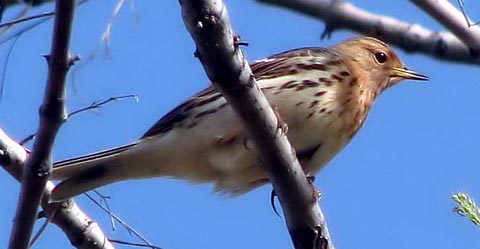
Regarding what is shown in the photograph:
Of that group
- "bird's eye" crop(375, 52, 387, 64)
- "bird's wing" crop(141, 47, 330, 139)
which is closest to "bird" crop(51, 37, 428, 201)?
"bird's wing" crop(141, 47, 330, 139)

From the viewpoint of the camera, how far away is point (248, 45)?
3131 millimetres

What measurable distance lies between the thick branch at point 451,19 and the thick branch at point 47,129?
1.62 metres

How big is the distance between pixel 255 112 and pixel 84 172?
5.02 ft

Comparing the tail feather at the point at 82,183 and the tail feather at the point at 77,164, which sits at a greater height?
the tail feather at the point at 77,164

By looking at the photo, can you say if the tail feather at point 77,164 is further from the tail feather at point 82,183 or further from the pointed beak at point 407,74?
the pointed beak at point 407,74

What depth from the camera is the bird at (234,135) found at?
5.14 meters

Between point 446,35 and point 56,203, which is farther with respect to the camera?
point 446,35

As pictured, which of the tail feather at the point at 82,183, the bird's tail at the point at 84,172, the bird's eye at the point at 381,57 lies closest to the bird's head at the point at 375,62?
the bird's eye at the point at 381,57

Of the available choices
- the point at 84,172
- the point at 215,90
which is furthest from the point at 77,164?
the point at 215,90

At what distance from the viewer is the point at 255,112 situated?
11.3ft

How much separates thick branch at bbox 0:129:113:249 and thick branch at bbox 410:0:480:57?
4.86ft

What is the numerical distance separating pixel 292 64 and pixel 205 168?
2.75ft

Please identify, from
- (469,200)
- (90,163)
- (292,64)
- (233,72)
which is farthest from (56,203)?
(292,64)

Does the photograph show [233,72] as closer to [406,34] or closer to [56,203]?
[56,203]
